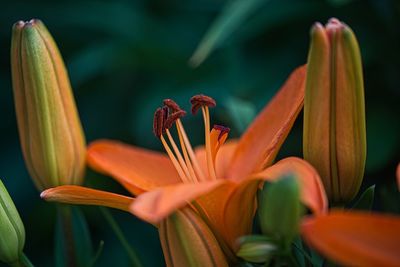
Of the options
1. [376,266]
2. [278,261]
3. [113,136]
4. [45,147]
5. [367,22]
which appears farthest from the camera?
[113,136]

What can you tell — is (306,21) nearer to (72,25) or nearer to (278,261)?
(72,25)

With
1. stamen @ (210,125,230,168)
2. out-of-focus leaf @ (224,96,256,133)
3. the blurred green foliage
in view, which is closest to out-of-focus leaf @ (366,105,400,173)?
the blurred green foliage

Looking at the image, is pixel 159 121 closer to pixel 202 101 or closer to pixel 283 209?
pixel 202 101

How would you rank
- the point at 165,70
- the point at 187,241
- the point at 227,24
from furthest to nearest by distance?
A: the point at 165,70, the point at 227,24, the point at 187,241

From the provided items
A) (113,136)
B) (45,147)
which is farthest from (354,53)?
(113,136)

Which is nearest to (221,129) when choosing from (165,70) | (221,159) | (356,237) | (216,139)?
(216,139)

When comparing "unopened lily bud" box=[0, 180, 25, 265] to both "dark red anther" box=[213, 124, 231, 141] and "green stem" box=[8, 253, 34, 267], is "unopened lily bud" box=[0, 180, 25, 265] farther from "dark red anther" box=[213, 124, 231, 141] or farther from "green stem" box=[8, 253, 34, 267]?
"dark red anther" box=[213, 124, 231, 141]

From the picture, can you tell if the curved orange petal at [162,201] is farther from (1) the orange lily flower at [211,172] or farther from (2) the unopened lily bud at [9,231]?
(2) the unopened lily bud at [9,231]
